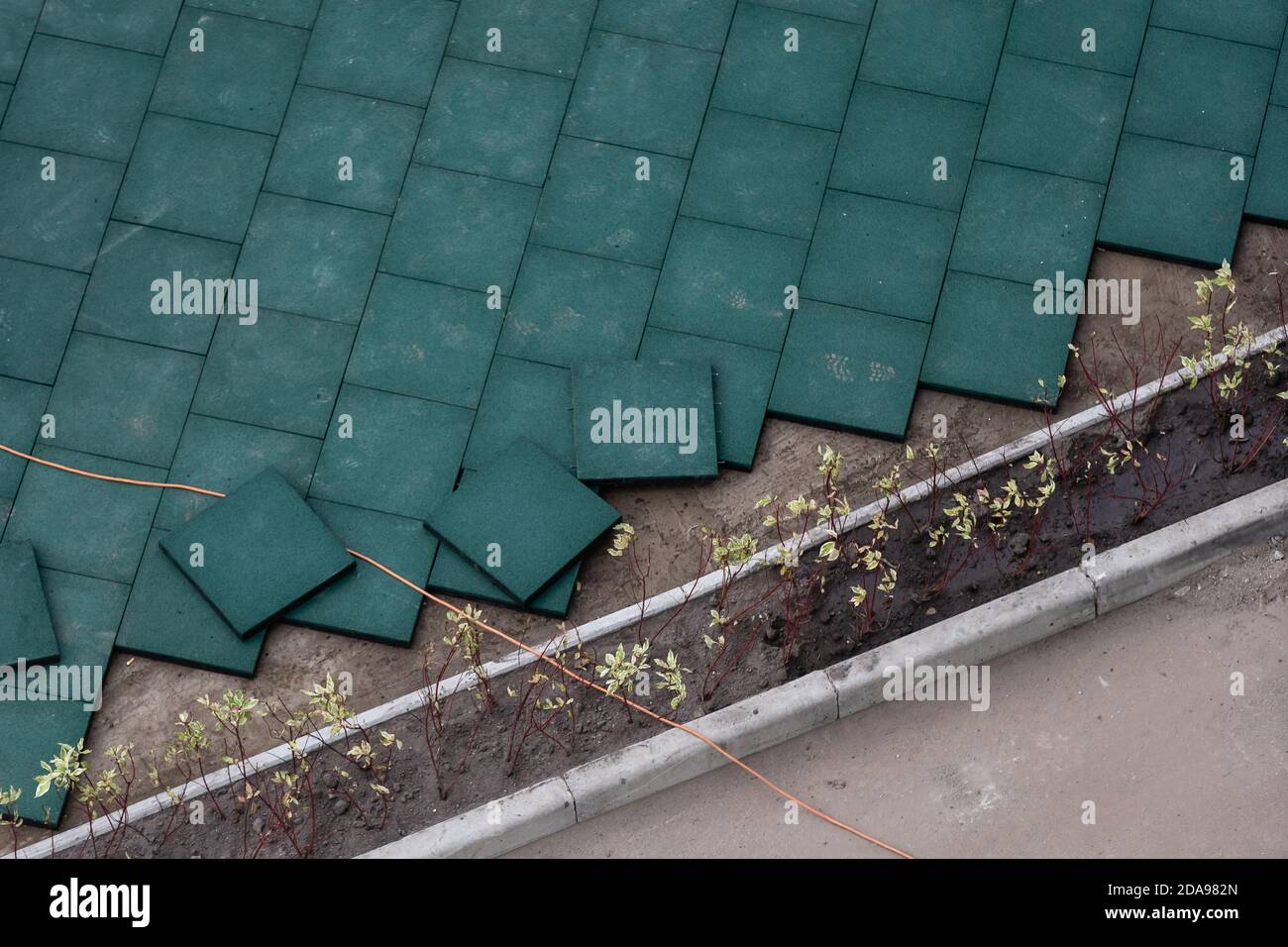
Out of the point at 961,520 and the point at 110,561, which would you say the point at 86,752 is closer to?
the point at 110,561

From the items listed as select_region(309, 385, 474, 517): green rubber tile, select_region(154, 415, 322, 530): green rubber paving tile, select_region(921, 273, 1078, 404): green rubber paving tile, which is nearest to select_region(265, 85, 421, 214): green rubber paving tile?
select_region(309, 385, 474, 517): green rubber tile

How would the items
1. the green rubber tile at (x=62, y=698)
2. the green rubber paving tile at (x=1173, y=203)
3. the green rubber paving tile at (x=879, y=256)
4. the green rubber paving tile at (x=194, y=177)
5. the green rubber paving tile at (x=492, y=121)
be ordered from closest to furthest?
the green rubber tile at (x=62, y=698) < the green rubber paving tile at (x=879, y=256) < the green rubber paving tile at (x=1173, y=203) < the green rubber paving tile at (x=194, y=177) < the green rubber paving tile at (x=492, y=121)

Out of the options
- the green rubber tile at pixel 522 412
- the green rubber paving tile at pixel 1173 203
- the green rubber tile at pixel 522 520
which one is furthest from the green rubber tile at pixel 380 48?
the green rubber paving tile at pixel 1173 203

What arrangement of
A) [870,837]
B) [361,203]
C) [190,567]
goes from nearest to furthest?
1. [870,837]
2. [190,567]
3. [361,203]

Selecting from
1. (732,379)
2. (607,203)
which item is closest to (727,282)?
(732,379)

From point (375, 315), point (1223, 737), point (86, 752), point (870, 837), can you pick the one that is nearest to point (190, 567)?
point (86, 752)

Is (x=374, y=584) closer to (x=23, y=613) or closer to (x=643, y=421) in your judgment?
(x=643, y=421)

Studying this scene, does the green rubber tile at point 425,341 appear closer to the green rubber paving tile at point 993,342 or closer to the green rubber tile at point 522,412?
the green rubber tile at point 522,412
